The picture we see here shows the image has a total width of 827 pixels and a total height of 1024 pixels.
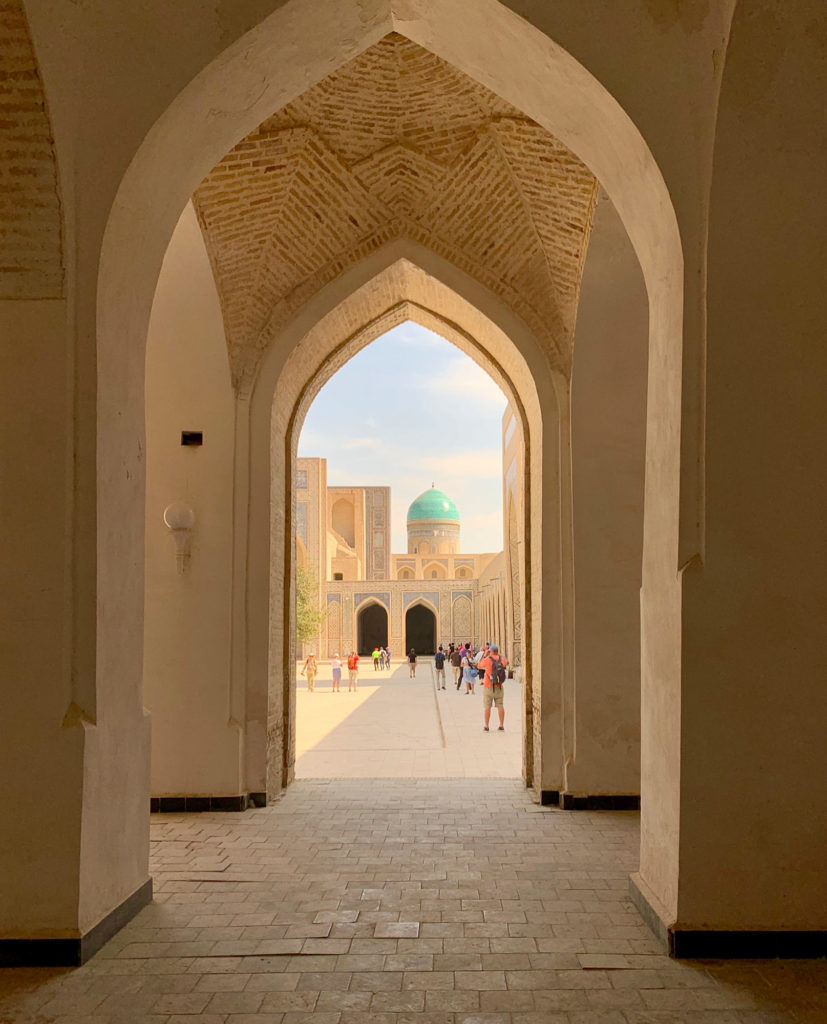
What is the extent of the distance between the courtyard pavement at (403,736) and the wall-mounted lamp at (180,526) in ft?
9.85

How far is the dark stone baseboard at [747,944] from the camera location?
12.8 feet

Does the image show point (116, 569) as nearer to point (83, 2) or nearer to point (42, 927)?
point (42, 927)

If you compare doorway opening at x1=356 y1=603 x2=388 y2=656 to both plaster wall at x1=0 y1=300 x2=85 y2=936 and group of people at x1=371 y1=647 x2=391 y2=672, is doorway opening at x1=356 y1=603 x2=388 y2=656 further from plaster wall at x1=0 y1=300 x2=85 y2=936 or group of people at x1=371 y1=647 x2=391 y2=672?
plaster wall at x1=0 y1=300 x2=85 y2=936

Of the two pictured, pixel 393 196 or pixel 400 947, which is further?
pixel 393 196

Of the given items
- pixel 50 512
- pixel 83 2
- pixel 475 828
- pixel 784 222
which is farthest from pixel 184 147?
pixel 475 828

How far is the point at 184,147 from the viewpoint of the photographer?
4652 mm

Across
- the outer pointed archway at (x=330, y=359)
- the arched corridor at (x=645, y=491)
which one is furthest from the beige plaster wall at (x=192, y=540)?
the arched corridor at (x=645, y=491)

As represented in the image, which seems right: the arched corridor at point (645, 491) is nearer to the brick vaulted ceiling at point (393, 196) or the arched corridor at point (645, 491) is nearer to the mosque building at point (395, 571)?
A: the brick vaulted ceiling at point (393, 196)

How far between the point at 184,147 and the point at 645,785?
157 inches

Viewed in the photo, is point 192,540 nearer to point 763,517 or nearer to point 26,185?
point 26,185

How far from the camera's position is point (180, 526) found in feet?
24.7

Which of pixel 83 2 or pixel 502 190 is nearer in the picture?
pixel 83 2

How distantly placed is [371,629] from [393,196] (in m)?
39.3

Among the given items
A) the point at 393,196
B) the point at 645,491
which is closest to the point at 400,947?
the point at 645,491
